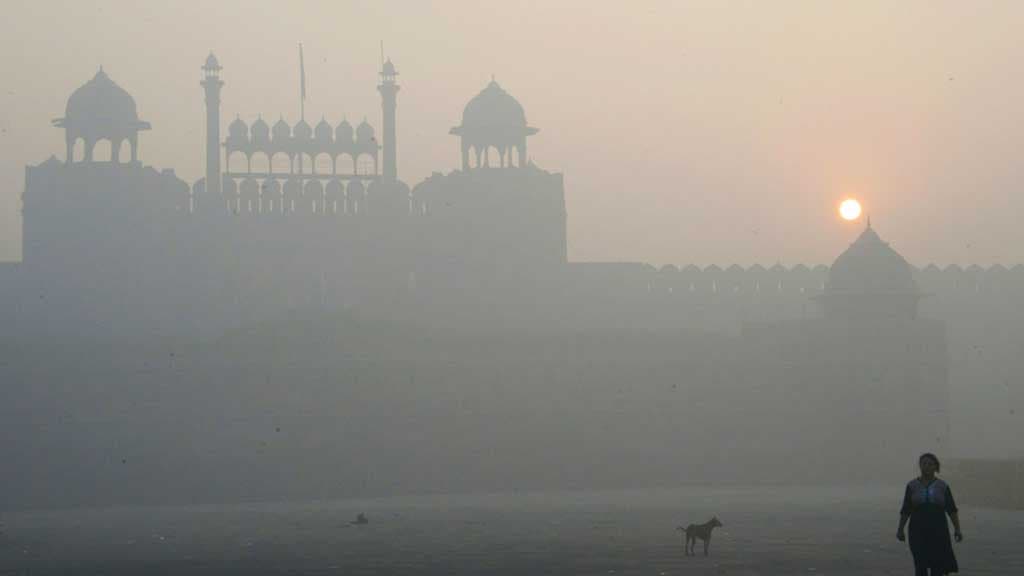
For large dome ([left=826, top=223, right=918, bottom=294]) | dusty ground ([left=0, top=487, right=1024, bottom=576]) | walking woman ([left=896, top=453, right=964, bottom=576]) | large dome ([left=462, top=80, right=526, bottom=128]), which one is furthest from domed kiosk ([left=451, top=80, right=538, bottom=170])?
walking woman ([left=896, top=453, right=964, bottom=576])

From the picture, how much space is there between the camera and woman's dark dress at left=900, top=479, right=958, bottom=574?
10.0 m

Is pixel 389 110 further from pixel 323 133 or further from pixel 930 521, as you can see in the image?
pixel 930 521

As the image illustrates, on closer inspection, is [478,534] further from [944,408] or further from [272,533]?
[944,408]

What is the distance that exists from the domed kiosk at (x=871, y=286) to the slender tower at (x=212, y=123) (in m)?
11.9

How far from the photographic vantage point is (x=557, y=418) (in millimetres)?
30766

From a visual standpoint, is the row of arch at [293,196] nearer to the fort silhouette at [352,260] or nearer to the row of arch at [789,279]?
the fort silhouette at [352,260]

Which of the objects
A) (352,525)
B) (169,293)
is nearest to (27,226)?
(169,293)

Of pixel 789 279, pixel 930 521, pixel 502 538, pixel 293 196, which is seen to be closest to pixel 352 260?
pixel 293 196

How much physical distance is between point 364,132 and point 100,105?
499 cm

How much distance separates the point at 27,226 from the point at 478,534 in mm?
22797

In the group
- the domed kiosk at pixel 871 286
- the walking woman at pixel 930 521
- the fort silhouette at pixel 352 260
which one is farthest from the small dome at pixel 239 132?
the walking woman at pixel 930 521

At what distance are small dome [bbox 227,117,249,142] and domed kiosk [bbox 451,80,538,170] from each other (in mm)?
4326

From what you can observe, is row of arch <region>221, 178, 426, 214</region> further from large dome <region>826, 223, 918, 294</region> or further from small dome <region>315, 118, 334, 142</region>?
large dome <region>826, 223, 918, 294</region>

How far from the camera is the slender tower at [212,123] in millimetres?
39125
